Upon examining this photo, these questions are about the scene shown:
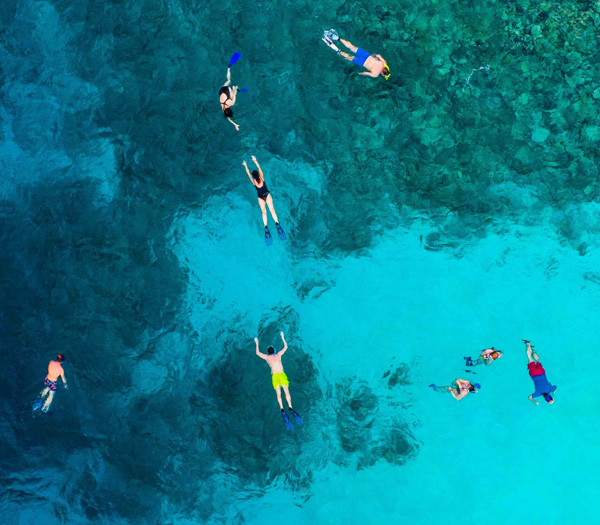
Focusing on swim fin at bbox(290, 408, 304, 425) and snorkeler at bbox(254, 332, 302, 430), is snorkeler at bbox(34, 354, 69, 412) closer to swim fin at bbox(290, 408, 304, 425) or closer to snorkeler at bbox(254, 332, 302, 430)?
snorkeler at bbox(254, 332, 302, 430)

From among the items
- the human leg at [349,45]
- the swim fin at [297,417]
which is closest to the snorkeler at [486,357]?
the swim fin at [297,417]

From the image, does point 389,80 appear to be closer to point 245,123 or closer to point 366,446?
point 245,123

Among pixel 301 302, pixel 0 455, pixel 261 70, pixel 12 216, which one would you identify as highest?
pixel 261 70

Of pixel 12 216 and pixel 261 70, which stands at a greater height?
pixel 261 70

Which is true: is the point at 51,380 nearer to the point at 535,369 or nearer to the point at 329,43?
the point at 329,43

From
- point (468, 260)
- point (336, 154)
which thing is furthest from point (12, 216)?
point (468, 260)

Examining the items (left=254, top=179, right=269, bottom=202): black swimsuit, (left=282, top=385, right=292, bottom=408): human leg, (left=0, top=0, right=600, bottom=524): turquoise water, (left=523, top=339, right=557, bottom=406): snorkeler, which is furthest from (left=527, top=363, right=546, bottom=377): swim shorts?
(left=254, top=179, right=269, bottom=202): black swimsuit

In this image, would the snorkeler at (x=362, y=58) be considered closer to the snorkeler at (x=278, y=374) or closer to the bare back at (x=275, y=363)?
the snorkeler at (x=278, y=374)
